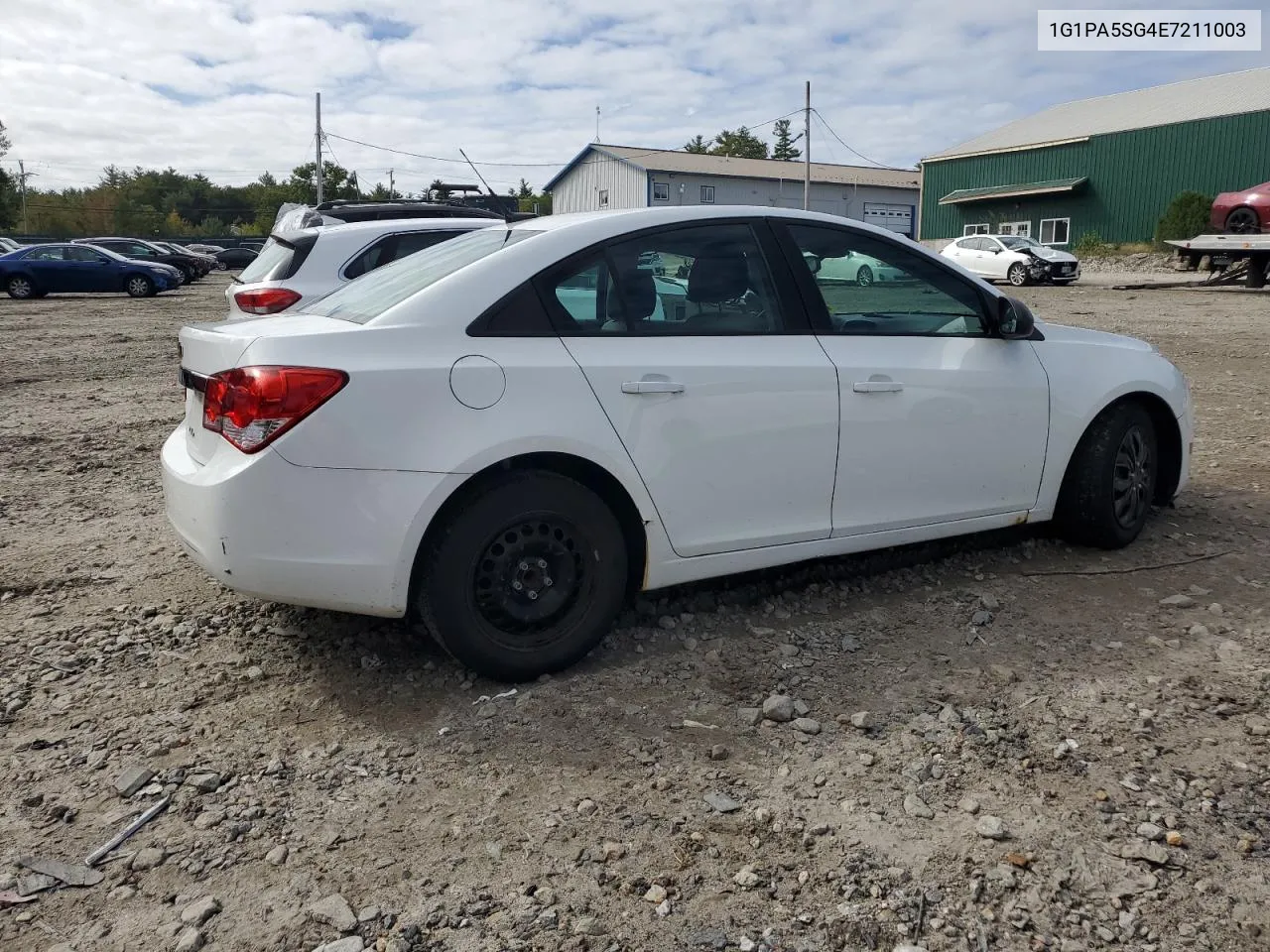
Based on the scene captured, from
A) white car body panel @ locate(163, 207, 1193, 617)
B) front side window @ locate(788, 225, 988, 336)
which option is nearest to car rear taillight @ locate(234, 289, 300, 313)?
white car body panel @ locate(163, 207, 1193, 617)

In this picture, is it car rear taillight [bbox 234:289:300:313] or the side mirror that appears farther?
car rear taillight [bbox 234:289:300:313]

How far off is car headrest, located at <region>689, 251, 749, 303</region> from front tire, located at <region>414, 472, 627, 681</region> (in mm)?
887

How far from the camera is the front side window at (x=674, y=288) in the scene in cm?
358

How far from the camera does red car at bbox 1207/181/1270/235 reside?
2306cm

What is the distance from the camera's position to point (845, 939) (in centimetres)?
227

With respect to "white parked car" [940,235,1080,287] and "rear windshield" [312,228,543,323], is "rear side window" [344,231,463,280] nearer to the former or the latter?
"rear windshield" [312,228,543,323]

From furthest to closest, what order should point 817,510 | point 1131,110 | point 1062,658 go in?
point 1131,110 < point 817,510 < point 1062,658

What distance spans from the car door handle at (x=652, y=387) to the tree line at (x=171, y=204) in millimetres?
81720

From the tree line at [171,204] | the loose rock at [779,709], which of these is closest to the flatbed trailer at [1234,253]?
the loose rock at [779,709]

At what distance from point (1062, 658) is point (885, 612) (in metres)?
0.70

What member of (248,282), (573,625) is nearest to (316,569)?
(573,625)

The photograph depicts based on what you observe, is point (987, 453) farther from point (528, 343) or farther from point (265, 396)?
point (265, 396)

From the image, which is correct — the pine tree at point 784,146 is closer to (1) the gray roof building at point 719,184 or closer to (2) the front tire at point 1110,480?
(1) the gray roof building at point 719,184

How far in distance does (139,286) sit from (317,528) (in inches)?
1123
